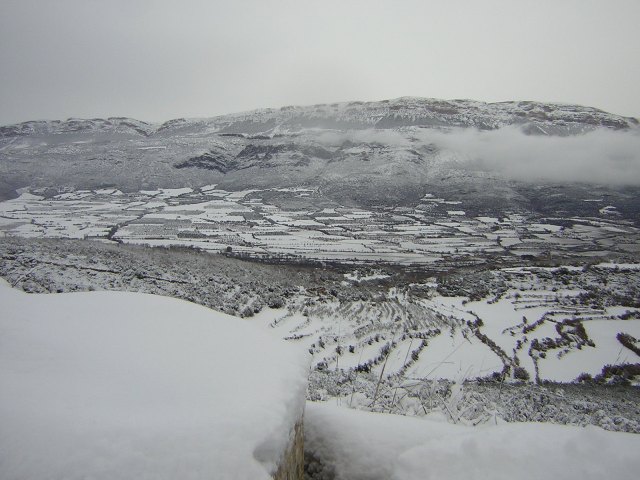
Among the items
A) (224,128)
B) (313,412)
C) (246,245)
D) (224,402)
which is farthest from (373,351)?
(224,128)

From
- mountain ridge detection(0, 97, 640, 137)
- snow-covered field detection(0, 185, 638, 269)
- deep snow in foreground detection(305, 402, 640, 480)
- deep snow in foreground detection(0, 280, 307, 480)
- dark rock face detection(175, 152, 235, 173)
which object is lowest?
snow-covered field detection(0, 185, 638, 269)

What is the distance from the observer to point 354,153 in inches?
4998

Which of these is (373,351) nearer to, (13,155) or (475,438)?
(475,438)

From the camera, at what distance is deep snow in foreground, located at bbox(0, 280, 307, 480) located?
54.9 inches

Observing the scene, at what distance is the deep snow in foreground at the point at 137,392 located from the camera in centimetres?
139

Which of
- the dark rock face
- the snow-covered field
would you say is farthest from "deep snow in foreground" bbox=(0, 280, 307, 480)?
the dark rock face

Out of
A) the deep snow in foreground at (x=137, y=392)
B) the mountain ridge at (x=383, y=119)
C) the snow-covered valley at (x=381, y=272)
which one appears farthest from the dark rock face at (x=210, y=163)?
the deep snow in foreground at (x=137, y=392)

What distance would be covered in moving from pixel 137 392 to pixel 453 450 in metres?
1.91

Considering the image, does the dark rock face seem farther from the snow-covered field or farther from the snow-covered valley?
the snow-covered field

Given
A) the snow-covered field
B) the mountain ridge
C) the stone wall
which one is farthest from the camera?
the mountain ridge

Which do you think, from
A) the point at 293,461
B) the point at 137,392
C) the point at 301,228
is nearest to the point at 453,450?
the point at 293,461

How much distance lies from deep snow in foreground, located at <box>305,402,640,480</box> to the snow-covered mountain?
91.7 metres

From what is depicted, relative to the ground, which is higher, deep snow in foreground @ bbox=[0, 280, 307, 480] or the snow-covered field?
deep snow in foreground @ bbox=[0, 280, 307, 480]

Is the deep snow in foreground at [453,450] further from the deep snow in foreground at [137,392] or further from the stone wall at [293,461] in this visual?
the deep snow in foreground at [137,392]
